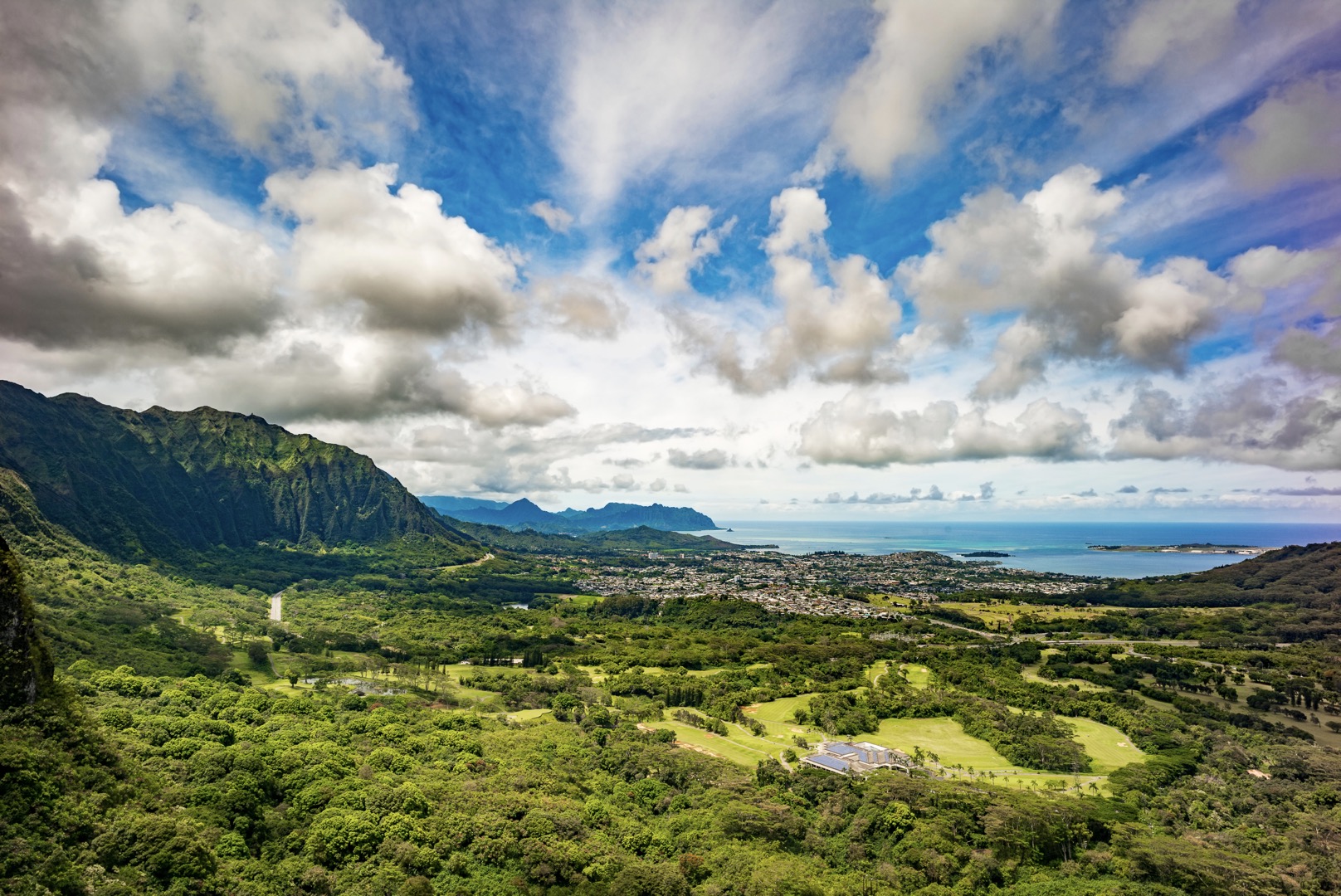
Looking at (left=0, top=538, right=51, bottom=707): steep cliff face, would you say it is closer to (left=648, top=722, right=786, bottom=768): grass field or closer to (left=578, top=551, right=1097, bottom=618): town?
(left=648, top=722, right=786, bottom=768): grass field

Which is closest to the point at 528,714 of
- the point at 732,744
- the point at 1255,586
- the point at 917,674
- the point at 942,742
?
the point at 732,744

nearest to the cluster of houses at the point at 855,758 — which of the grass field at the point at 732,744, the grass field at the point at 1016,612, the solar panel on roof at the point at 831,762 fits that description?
the solar panel on roof at the point at 831,762

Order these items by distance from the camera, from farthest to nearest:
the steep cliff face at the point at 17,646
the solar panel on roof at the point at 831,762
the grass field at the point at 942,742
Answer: the grass field at the point at 942,742 → the solar panel on roof at the point at 831,762 → the steep cliff face at the point at 17,646

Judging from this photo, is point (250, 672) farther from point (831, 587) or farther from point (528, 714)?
point (831, 587)

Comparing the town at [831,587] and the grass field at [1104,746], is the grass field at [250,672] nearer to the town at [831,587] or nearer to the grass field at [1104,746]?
the grass field at [1104,746]

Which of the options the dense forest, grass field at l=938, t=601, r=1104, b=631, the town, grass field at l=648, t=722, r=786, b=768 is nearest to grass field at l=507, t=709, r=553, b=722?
the dense forest

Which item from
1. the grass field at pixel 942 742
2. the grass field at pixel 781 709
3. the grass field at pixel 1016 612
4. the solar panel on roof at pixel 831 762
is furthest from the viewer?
the grass field at pixel 1016 612
